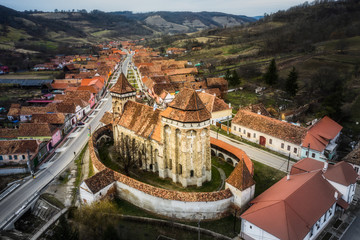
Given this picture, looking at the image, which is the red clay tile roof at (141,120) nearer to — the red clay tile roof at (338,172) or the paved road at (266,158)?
the paved road at (266,158)

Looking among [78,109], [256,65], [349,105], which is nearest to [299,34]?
[256,65]

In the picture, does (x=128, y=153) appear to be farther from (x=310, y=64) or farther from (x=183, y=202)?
(x=310, y=64)

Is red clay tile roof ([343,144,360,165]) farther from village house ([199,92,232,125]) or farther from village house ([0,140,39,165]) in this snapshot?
village house ([0,140,39,165])

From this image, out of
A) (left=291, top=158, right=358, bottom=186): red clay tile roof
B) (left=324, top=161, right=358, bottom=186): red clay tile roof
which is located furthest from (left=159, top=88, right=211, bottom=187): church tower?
(left=324, top=161, right=358, bottom=186): red clay tile roof

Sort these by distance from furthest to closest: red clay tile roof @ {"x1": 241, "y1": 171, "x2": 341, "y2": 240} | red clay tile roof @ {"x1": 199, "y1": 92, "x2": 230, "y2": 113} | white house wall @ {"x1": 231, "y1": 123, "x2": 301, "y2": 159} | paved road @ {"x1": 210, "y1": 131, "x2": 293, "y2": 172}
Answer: red clay tile roof @ {"x1": 199, "y1": 92, "x2": 230, "y2": 113} → white house wall @ {"x1": 231, "y1": 123, "x2": 301, "y2": 159} → paved road @ {"x1": 210, "y1": 131, "x2": 293, "y2": 172} → red clay tile roof @ {"x1": 241, "y1": 171, "x2": 341, "y2": 240}

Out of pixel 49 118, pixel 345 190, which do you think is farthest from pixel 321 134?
pixel 49 118

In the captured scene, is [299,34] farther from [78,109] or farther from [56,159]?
[56,159]

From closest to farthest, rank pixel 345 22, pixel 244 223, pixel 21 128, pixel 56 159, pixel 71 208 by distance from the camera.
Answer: pixel 244 223, pixel 71 208, pixel 56 159, pixel 21 128, pixel 345 22
